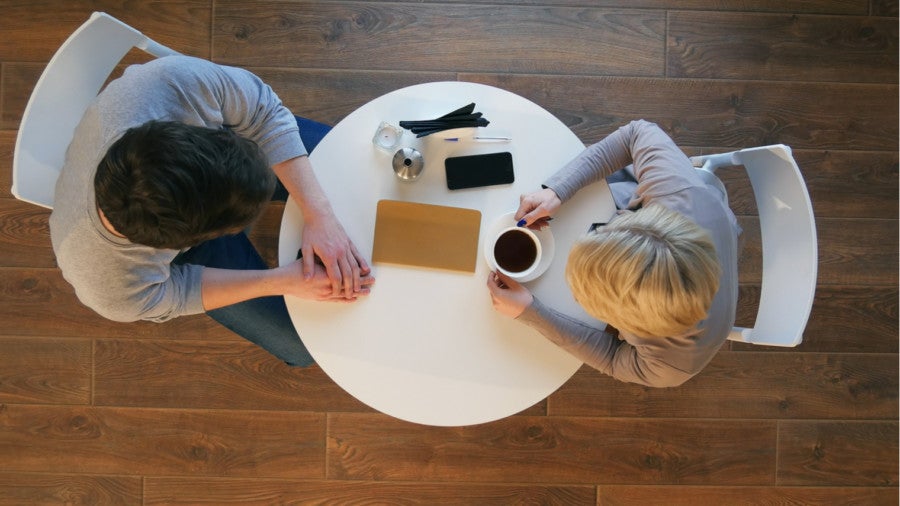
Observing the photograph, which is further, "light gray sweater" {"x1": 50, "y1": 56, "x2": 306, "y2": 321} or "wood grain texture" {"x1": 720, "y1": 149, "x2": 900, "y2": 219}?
"wood grain texture" {"x1": 720, "y1": 149, "x2": 900, "y2": 219}

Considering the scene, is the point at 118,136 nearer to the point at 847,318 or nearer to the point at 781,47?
the point at 781,47

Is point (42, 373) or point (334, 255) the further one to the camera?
point (42, 373)

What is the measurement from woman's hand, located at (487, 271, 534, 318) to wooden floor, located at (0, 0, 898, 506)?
76 centimetres

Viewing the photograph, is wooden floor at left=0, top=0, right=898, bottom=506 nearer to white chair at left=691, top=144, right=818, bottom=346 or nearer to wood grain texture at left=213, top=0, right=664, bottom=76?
wood grain texture at left=213, top=0, right=664, bottom=76

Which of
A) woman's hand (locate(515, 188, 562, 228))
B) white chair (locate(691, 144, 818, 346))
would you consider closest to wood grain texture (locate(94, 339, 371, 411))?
woman's hand (locate(515, 188, 562, 228))

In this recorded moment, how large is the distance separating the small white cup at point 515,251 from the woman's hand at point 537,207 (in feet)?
0.10

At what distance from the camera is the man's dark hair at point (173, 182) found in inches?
36.7

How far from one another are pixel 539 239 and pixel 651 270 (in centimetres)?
25

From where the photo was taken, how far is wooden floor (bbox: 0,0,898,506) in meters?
1.84

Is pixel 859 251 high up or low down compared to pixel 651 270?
down

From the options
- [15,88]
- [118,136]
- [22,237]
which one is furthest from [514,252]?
[15,88]

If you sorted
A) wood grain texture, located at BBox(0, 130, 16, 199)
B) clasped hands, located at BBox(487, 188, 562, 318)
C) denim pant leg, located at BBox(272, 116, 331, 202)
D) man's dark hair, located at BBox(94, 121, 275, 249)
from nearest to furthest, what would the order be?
man's dark hair, located at BBox(94, 121, 275, 249) → clasped hands, located at BBox(487, 188, 562, 318) → denim pant leg, located at BBox(272, 116, 331, 202) → wood grain texture, located at BBox(0, 130, 16, 199)

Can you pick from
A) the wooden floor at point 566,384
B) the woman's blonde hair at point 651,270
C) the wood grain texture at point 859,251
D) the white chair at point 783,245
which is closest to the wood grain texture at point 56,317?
the wooden floor at point 566,384

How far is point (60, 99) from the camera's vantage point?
3.80 ft
